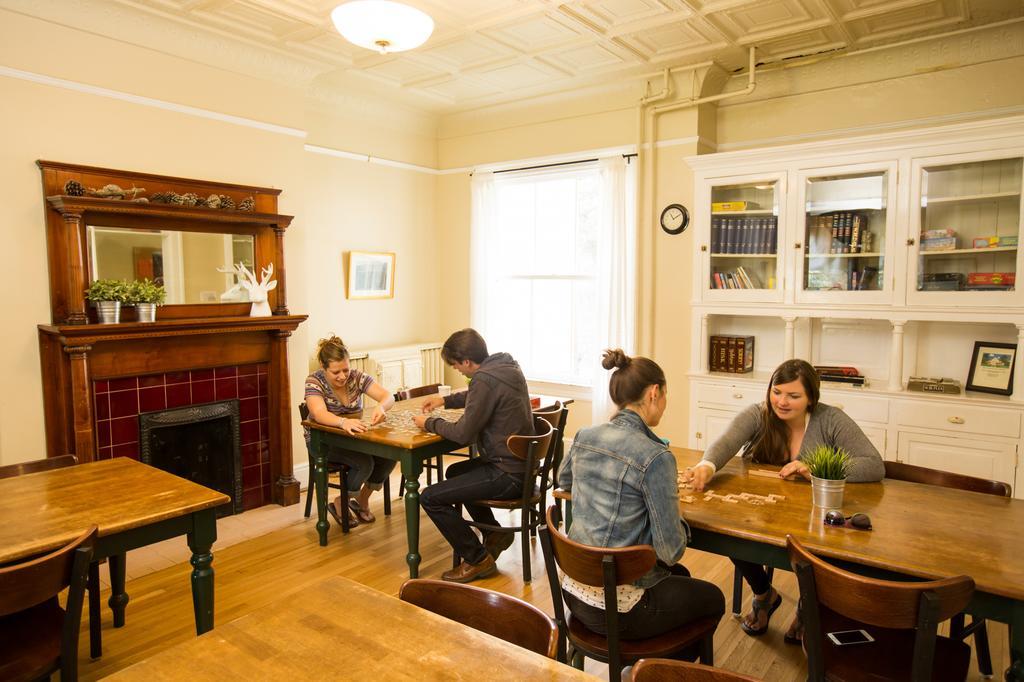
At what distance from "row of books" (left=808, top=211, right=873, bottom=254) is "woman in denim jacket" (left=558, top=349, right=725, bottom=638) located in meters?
2.89

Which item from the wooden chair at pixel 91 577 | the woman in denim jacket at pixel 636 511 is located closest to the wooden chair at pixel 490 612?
the woman in denim jacket at pixel 636 511

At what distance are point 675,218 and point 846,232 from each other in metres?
1.22

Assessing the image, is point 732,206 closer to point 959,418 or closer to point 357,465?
point 959,418

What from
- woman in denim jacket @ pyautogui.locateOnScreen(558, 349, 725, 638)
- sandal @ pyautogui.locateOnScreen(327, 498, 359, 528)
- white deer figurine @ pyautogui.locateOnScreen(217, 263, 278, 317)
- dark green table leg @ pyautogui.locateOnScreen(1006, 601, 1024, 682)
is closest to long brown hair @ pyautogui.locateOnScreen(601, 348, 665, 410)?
woman in denim jacket @ pyautogui.locateOnScreen(558, 349, 725, 638)

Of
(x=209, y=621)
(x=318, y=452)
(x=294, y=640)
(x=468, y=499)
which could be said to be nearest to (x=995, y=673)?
(x=468, y=499)

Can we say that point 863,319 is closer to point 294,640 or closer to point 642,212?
point 642,212

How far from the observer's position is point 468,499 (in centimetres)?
333

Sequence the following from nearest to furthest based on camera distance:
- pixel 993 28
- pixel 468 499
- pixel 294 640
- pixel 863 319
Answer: pixel 294 640 < pixel 468 499 < pixel 993 28 < pixel 863 319

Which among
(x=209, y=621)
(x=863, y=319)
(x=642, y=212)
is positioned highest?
(x=642, y=212)

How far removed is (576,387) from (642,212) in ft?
5.27

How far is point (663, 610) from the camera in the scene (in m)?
2.04

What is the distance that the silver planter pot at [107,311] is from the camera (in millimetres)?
3721

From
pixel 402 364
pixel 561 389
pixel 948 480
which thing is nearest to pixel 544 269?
pixel 561 389

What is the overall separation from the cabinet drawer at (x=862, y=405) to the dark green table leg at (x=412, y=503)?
8.63 ft
